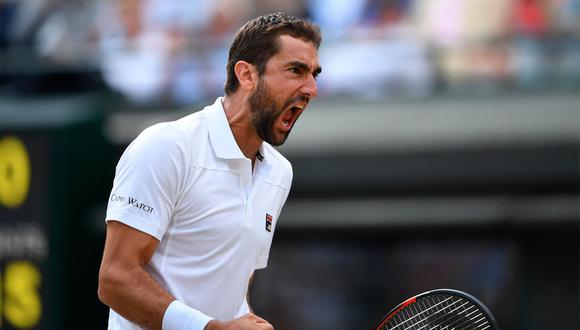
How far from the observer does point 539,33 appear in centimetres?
830

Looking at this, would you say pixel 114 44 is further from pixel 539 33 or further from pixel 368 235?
pixel 539 33

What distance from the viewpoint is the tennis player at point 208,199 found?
3.50 m

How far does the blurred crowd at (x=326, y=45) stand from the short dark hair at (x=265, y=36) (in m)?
4.77

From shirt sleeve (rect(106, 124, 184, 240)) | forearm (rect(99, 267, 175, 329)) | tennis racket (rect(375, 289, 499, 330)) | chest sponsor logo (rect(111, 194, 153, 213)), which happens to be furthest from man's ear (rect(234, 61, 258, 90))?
tennis racket (rect(375, 289, 499, 330))

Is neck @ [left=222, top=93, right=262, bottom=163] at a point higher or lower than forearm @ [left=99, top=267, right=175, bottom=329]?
higher

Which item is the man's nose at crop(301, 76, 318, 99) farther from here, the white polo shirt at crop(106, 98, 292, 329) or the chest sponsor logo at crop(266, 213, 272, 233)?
the chest sponsor logo at crop(266, 213, 272, 233)

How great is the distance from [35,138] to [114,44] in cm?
100

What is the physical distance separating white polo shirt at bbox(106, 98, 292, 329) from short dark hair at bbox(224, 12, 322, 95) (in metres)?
0.21

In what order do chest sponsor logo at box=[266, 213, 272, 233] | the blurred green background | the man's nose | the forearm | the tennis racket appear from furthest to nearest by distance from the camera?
1. the blurred green background
2. the tennis racket
3. chest sponsor logo at box=[266, 213, 272, 233]
4. the man's nose
5. the forearm

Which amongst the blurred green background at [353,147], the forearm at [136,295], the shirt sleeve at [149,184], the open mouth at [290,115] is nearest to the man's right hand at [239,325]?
the forearm at [136,295]

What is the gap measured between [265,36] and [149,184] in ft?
1.93

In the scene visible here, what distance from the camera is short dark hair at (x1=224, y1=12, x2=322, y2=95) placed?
3709 mm

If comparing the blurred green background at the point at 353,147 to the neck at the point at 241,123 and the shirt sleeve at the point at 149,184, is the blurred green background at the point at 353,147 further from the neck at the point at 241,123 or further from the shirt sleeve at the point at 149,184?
the shirt sleeve at the point at 149,184

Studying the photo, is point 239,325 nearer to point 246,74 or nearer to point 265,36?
point 246,74
